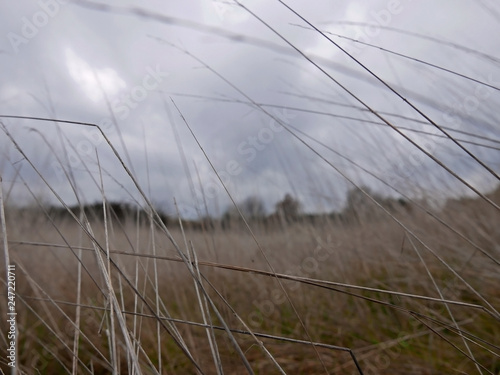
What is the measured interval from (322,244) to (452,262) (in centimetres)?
63

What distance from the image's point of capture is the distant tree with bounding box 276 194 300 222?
2303mm

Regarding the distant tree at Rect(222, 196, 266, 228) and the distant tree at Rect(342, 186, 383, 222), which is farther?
the distant tree at Rect(222, 196, 266, 228)

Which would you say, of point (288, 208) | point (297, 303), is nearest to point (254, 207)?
point (288, 208)

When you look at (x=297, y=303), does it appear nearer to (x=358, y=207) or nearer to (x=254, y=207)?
(x=358, y=207)

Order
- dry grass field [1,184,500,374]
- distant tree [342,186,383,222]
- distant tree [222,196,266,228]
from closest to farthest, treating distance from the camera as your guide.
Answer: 1. dry grass field [1,184,500,374]
2. distant tree [342,186,383,222]
3. distant tree [222,196,266,228]

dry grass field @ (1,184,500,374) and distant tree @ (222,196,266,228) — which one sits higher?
distant tree @ (222,196,266,228)

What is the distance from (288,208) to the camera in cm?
245

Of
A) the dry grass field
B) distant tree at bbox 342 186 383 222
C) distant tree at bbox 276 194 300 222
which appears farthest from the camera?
distant tree at bbox 276 194 300 222

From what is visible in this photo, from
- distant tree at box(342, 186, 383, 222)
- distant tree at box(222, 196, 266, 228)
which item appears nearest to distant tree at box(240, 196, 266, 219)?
distant tree at box(222, 196, 266, 228)

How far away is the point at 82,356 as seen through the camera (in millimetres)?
1449

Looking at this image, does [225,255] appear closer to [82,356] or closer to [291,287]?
[291,287]

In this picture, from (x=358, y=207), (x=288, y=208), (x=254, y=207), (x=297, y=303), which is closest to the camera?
(x=297, y=303)

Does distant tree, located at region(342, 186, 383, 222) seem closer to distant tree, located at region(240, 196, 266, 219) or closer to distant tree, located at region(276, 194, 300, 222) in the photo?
distant tree, located at region(276, 194, 300, 222)

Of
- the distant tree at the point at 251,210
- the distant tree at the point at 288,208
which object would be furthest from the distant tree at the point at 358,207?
the distant tree at the point at 251,210
